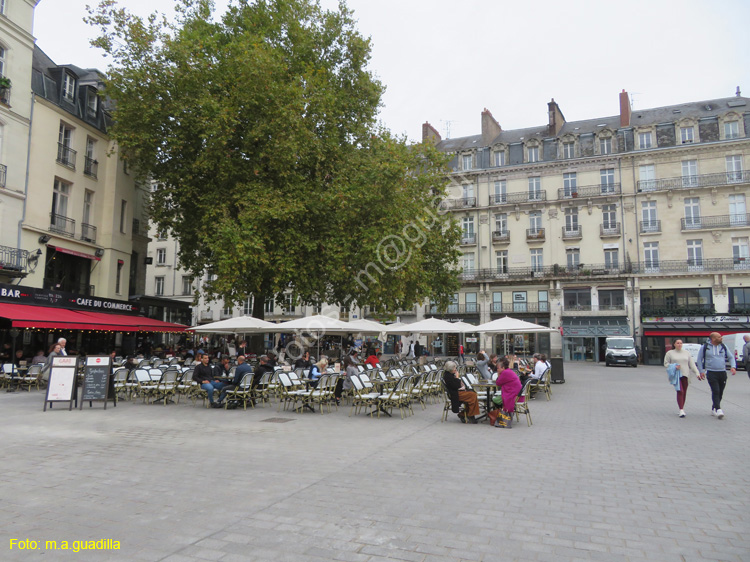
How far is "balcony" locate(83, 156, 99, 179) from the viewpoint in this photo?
23125mm

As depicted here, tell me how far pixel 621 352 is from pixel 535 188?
51.0 ft

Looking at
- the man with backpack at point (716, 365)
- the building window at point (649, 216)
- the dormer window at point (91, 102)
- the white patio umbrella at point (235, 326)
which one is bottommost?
the man with backpack at point (716, 365)

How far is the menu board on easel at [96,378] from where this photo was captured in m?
12.1

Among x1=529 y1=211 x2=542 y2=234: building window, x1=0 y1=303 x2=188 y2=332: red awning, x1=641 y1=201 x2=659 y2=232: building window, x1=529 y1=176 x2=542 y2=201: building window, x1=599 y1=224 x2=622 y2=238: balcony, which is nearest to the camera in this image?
x1=0 y1=303 x2=188 y2=332: red awning

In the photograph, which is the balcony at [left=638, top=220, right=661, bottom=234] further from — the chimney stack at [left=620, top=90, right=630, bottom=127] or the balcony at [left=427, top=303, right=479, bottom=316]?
the balcony at [left=427, top=303, right=479, bottom=316]

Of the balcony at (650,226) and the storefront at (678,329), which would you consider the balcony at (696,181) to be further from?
the storefront at (678,329)

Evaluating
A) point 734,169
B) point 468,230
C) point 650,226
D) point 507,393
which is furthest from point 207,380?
point 734,169

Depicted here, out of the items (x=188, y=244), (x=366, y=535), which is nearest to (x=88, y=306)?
(x=188, y=244)

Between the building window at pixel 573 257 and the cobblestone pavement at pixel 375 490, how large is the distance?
3222cm

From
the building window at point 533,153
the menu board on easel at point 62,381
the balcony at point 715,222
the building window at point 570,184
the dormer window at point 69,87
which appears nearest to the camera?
the menu board on easel at point 62,381

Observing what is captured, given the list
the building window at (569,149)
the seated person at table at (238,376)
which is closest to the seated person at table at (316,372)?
the seated person at table at (238,376)

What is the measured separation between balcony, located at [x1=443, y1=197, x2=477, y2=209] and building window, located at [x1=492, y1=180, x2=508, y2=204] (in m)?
1.79

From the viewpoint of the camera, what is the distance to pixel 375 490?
5551 mm

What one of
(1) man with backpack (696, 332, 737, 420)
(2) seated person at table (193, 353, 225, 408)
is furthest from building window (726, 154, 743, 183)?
(2) seated person at table (193, 353, 225, 408)
